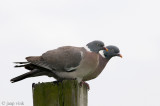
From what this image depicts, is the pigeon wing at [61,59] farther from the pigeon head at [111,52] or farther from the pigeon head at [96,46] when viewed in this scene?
the pigeon head at [111,52]

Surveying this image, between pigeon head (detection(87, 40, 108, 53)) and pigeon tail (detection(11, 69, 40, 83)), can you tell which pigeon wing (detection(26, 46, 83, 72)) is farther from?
pigeon head (detection(87, 40, 108, 53))

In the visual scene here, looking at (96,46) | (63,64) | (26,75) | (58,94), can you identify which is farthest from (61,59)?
(58,94)

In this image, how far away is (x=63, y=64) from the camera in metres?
6.36

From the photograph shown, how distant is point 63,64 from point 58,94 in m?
2.64

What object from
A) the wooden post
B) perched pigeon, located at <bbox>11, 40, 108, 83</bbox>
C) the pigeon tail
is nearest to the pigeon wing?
perched pigeon, located at <bbox>11, 40, 108, 83</bbox>

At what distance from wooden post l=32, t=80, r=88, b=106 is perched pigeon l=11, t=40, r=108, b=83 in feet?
7.23

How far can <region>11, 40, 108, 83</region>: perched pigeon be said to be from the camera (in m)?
6.13

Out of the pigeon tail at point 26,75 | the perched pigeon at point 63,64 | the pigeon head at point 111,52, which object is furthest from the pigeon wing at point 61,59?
the pigeon head at point 111,52

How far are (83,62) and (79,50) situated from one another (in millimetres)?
304

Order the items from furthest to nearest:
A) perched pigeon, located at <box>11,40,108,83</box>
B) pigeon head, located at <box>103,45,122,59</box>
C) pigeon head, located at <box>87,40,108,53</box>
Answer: pigeon head, located at <box>103,45,122,59</box>, pigeon head, located at <box>87,40,108,53</box>, perched pigeon, located at <box>11,40,108,83</box>

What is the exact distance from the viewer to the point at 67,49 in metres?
6.61

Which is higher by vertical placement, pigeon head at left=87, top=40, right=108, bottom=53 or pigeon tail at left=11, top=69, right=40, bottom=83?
pigeon head at left=87, top=40, right=108, bottom=53

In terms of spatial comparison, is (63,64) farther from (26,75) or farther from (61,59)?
(26,75)

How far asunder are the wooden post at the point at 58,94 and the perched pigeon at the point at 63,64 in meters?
2.20
